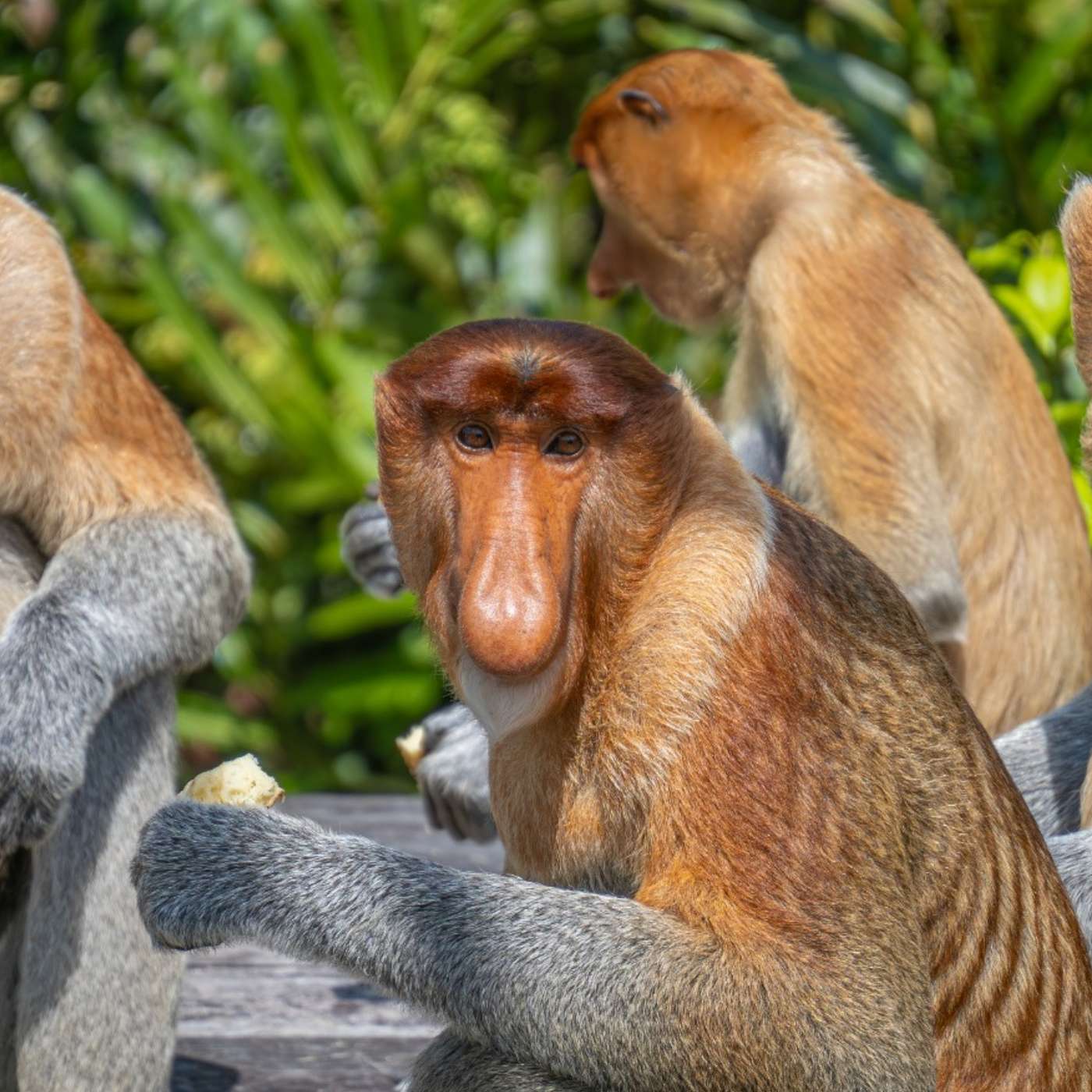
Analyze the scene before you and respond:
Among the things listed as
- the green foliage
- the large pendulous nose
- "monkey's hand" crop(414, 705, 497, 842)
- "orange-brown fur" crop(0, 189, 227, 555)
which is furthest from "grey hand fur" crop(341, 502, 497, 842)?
the green foliage

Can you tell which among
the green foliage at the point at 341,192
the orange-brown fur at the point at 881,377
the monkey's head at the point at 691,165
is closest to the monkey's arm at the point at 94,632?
the orange-brown fur at the point at 881,377

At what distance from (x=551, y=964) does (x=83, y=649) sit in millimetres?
1092

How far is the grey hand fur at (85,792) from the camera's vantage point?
9.11 ft

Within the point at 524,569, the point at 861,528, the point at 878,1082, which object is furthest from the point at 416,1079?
the point at 861,528

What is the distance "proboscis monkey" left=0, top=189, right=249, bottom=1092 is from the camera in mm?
2787

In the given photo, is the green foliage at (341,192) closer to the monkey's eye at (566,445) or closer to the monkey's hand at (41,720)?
the monkey's hand at (41,720)

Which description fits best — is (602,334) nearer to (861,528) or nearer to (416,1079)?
(416,1079)

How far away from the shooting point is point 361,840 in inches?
90.4

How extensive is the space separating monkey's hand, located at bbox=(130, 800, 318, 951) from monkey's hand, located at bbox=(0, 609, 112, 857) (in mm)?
450

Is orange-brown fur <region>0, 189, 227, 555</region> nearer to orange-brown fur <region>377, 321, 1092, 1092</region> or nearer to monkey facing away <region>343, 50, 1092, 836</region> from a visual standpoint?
monkey facing away <region>343, 50, 1092, 836</region>

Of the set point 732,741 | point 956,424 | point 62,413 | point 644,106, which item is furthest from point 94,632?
point 644,106

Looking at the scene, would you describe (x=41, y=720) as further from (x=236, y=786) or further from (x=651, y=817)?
(x=651, y=817)

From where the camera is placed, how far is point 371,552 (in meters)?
3.95

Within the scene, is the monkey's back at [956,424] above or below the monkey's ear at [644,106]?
below
